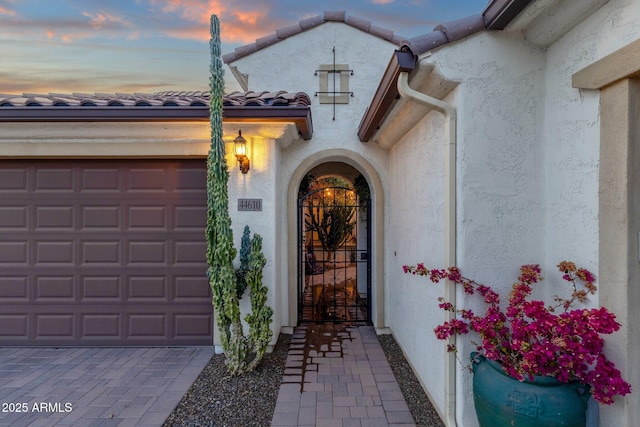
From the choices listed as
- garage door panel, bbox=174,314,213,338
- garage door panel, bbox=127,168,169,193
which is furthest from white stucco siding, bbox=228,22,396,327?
garage door panel, bbox=127,168,169,193

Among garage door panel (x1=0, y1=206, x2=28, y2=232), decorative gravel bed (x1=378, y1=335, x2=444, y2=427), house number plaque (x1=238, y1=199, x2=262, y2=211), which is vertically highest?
house number plaque (x1=238, y1=199, x2=262, y2=211)

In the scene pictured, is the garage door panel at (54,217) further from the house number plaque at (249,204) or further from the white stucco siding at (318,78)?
the white stucco siding at (318,78)

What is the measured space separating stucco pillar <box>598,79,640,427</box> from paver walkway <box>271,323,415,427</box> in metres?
2.22

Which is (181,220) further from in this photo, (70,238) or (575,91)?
(575,91)

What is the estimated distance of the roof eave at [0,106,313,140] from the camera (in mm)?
5113

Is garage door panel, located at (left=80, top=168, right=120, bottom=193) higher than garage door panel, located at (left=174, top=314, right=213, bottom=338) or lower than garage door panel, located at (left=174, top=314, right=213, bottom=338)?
higher

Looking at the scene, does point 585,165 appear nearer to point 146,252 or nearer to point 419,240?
point 419,240

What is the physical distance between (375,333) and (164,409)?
424 centimetres

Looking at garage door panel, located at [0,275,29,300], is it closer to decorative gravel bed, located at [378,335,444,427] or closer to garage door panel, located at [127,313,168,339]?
garage door panel, located at [127,313,168,339]

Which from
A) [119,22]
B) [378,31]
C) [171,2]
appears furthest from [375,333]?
[119,22]

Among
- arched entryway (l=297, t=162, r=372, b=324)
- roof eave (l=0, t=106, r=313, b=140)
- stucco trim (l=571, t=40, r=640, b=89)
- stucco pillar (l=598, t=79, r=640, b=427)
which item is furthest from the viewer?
arched entryway (l=297, t=162, r=372, b=324)

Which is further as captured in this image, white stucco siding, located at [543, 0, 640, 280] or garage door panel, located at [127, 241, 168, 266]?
garage door panel, located at [127, 241, 168, 266]

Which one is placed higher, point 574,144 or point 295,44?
point 295,44

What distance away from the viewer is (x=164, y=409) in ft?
13.4
